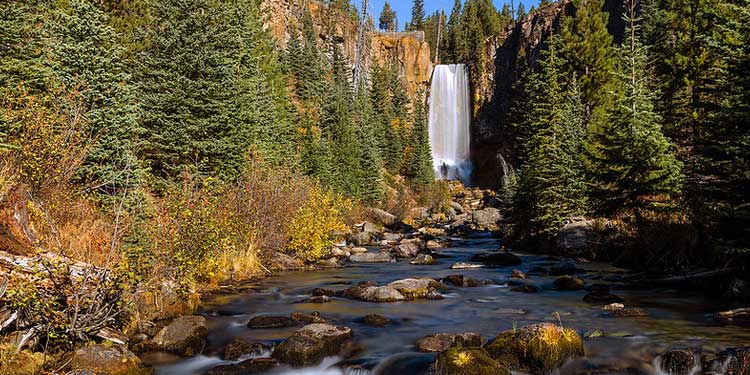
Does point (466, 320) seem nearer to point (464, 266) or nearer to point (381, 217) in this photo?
point (464, 266)

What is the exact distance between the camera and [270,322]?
38.5ft

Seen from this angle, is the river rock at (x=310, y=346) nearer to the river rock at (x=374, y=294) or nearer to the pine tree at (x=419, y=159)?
the river rock at (x=374, y=294)

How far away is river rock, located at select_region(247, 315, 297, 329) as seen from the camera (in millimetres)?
11617

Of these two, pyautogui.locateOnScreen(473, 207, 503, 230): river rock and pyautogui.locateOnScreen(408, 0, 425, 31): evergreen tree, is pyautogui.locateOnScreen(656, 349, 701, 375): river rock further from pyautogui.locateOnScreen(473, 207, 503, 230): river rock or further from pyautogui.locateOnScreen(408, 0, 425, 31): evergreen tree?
Result: pyautogui.locateOnScreen(408, 0, 425, 31): evergreen tree

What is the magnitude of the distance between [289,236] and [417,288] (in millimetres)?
7104

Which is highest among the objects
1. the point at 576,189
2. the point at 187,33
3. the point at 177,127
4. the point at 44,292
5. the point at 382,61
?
the point at 382,61

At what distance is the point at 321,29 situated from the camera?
72.9 meters

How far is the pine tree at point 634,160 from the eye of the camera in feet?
63.8

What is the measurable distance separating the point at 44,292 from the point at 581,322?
10.9m

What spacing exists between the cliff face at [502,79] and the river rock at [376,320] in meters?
52.3

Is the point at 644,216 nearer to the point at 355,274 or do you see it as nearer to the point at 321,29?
the point at 355,274

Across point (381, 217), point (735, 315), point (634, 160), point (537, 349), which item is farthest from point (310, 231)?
point (381, 217)

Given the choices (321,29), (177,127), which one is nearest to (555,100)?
(177,127)

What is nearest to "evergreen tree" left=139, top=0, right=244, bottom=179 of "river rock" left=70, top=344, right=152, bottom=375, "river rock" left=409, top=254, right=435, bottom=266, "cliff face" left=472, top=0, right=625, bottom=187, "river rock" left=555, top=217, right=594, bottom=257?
"river rock" left=409, top=254, right=435, bottom=266
